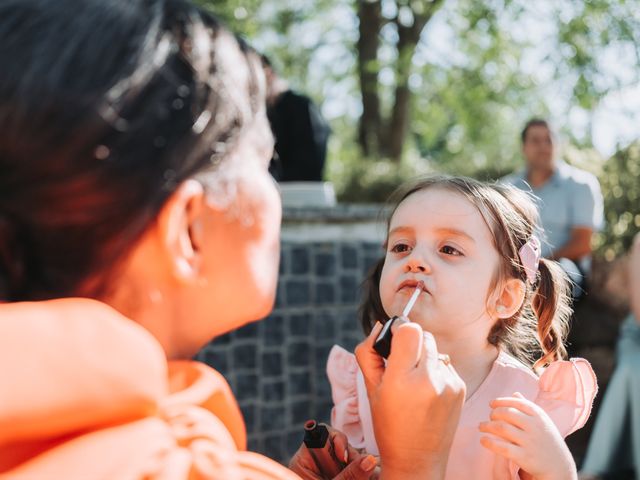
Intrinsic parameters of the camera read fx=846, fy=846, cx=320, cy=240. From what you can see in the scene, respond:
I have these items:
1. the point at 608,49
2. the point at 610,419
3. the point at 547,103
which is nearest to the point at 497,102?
the point at 547,103

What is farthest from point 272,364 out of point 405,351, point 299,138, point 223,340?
point 405,351

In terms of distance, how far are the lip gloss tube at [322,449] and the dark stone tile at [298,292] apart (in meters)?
3.08

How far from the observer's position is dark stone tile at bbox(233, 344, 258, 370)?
4.42 m

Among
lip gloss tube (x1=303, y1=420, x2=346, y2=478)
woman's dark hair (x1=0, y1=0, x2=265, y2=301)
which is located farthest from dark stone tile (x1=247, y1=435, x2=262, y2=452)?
woman's dark hair (x1=0, y1=0, x2=265, y2=301)

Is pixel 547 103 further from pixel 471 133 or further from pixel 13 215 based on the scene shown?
pixel 13 215

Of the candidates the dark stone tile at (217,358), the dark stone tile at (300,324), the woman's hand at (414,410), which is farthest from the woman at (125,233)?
the dark stone tile at (300,324)

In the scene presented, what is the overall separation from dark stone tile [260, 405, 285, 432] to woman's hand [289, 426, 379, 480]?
297cm

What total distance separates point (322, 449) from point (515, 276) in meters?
0.67

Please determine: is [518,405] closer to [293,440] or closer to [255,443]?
[255,443]

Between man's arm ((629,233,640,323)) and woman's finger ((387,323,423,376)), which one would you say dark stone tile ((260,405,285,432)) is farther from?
woman's finger ((387,323,423,376))

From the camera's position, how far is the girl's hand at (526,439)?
1457mm

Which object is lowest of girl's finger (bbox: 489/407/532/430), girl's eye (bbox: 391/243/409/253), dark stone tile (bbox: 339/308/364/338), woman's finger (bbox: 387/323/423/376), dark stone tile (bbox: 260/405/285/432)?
dark stone tile (bbox: 260/405/285/432)

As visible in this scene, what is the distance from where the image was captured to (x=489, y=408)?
177 cm

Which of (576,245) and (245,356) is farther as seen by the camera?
(576,245)
